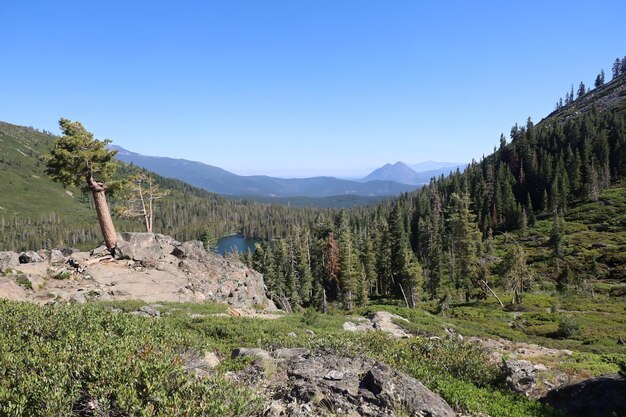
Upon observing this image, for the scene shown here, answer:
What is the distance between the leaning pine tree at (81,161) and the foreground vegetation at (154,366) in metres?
13.7

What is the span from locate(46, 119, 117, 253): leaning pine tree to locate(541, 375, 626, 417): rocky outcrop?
104ft

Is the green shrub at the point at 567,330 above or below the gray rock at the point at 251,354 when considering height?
below

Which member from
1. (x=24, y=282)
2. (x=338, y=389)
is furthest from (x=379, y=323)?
(x=24, y=282)

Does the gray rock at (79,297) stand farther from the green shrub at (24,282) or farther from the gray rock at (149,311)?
the gray rock at (149,311)

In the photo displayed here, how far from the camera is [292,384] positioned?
9664mm

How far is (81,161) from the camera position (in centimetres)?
2845

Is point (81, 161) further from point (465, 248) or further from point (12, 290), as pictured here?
point (465, 248)

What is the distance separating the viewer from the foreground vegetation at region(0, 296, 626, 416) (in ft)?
20.5

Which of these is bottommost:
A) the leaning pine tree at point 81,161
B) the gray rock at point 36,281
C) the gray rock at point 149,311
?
the gray rock at point 149,311

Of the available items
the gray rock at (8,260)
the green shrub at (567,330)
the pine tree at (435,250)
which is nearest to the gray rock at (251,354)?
the gray rock at (8,260)

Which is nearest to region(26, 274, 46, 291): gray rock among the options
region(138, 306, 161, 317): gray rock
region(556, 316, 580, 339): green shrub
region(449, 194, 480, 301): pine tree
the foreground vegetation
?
the foreground vegetation

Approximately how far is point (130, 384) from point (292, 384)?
14.5 ft

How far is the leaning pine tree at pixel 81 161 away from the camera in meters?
27.7

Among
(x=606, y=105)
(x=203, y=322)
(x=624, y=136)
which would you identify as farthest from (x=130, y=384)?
(x=606, y=105)
